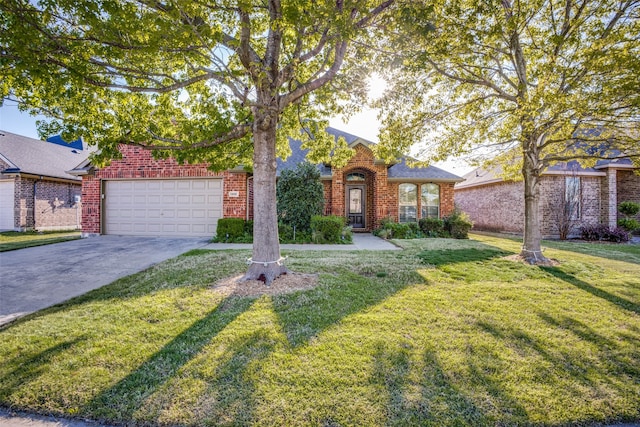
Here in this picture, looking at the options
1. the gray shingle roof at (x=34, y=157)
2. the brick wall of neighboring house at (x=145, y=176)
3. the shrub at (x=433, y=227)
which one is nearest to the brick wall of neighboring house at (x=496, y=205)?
the shrub at (x=433, y=227)

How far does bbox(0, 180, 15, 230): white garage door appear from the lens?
14730mm

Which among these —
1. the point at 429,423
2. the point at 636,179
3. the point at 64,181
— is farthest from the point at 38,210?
the point at 636,179

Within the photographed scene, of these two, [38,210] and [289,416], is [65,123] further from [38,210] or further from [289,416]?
[38,210]

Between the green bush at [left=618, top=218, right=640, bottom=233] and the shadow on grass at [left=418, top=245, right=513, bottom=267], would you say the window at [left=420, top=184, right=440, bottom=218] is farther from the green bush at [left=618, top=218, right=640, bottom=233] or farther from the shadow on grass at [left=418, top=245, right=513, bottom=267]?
the green bush at [left=618, top=218, right=640, bottom=233]

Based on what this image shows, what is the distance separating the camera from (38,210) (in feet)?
50.5

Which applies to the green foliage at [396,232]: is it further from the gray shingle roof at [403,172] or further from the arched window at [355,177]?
the arched window at [355,177]

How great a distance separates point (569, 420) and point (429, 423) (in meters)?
1.08

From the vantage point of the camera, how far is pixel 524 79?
22.7ft

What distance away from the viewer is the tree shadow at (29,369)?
247 cm

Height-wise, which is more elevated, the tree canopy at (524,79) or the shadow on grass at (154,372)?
the tree canopy at (524,79)

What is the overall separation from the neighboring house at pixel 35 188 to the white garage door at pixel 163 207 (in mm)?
3838

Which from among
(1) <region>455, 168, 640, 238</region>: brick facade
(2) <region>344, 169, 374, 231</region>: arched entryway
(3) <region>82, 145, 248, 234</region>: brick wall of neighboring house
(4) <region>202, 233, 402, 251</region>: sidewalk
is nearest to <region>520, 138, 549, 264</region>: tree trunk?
(4) <region>202, 233, 402, 251</region>: sidewalk

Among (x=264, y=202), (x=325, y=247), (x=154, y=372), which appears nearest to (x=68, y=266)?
(x=264, y=202)

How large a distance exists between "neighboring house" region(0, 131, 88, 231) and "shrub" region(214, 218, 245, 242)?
8753mm
